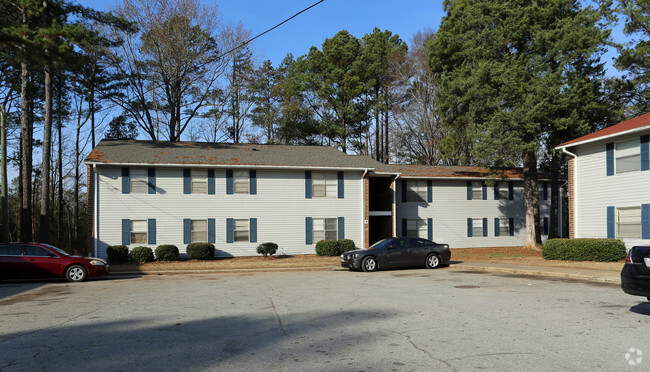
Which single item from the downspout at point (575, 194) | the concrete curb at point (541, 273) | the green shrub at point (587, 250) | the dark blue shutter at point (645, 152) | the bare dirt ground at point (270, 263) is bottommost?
the bare dirt ground at point (270, 263)

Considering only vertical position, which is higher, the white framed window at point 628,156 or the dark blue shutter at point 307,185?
the white framed window at point 628,156

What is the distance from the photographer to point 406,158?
51969 mm

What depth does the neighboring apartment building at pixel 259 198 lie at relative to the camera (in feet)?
82.4

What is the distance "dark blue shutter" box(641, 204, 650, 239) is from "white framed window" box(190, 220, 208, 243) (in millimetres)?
20360

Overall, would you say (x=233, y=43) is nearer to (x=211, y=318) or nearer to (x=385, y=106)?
(x=385, y=106)

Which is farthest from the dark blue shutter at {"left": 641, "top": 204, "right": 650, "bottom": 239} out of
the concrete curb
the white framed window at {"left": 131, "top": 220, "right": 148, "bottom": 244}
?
the white framed window at {"left": 131, "top": 220, "right": 148, "bottom": 244}

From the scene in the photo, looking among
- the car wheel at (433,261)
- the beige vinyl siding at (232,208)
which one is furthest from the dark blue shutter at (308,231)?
the car wheel at (433,261)

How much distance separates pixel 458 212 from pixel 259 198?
45.4ft

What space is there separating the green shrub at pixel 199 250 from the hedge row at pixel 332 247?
5.84 m

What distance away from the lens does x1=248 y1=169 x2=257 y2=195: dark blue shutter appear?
2688 cm

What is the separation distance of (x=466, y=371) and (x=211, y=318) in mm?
5212

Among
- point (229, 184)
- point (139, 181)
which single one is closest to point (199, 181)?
point (229, 184)

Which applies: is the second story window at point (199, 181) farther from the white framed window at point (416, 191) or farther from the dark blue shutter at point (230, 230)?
the white framed window at point (416, 191)

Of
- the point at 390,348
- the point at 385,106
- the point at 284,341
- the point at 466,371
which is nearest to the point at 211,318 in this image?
the point at 284,341
